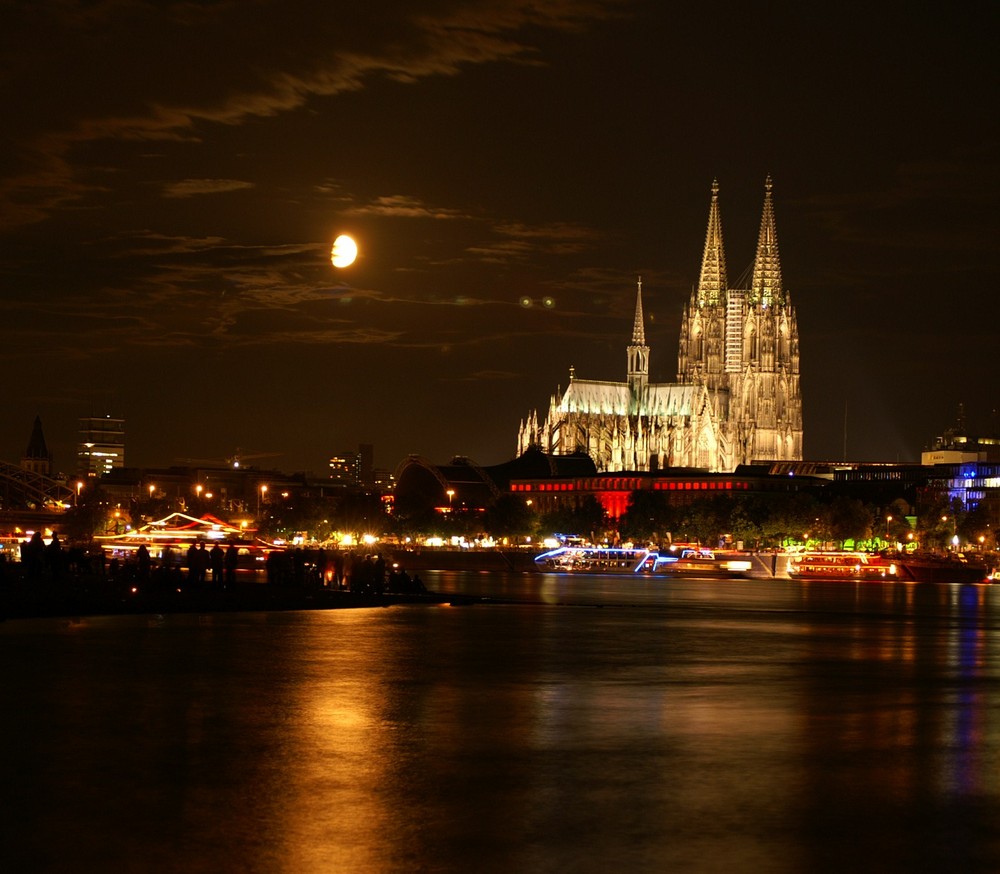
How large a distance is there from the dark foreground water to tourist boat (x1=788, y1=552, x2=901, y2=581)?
297 feet

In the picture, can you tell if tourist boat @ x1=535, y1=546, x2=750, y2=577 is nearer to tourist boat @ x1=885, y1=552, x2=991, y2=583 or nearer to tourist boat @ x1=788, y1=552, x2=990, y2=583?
tourist boat @ x1=788, y1=552, x2=990, y2=583

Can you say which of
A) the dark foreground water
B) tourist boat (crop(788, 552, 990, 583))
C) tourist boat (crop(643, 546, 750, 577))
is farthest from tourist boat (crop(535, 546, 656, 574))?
the dark foreground water

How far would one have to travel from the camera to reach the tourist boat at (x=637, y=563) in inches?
5300

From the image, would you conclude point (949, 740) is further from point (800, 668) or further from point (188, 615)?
→ point (188, 615)

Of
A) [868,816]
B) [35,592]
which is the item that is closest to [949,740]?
[868,816]

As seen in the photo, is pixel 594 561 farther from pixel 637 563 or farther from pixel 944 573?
pixel 944 573

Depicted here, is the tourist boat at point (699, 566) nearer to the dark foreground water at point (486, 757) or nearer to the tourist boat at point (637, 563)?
the tourist boat at point (637, 563)

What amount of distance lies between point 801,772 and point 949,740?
3.45 m

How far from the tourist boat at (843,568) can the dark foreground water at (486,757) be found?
90442 mm

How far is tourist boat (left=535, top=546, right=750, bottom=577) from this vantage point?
135m

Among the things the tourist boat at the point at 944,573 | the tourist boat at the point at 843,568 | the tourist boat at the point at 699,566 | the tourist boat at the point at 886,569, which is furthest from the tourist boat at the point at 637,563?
the tourist boat at the point at 944,573

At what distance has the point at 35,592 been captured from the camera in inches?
1842

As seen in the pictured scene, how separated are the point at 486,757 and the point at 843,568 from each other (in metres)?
111

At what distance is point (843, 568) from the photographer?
12581 centimetres
